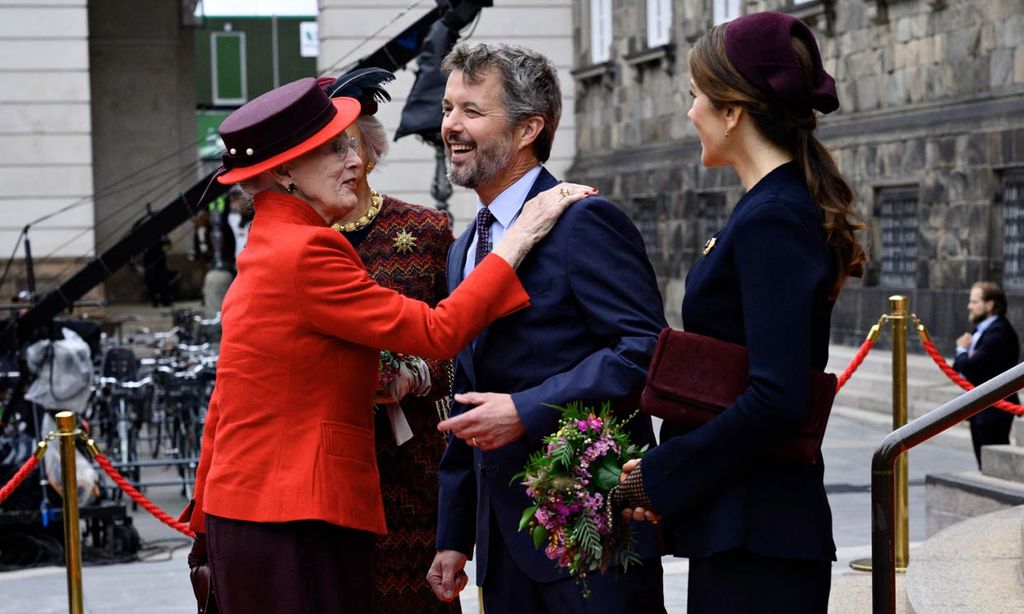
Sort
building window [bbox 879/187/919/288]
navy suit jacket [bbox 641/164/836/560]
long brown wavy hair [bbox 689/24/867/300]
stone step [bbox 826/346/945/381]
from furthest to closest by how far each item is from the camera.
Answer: building window [bbox 879/187/919/288] < stone step [bbox 826/346/945/381] < long brown wavy hair [bbox 689/24/867/300] < navy suit jacket [bbox 641/164/836/560]

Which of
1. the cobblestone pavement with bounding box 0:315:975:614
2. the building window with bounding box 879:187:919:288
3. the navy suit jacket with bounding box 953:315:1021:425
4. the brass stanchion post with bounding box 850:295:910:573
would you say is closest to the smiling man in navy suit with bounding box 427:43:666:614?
the cobblestone pavement with bounding box 0:315:975:614

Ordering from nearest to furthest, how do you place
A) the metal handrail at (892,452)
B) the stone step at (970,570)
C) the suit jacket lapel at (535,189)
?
1. the suit jacket lapel at (535,189)
2. the metal handrail at (892,452)
3. the stone step at (970,570)

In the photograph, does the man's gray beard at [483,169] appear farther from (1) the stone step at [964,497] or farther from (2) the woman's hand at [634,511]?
(1) the stone step at [964,497]

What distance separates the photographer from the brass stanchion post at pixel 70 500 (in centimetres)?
623

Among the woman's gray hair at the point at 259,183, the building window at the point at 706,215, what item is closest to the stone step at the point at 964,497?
the woman's gray hair at the point at 259,183

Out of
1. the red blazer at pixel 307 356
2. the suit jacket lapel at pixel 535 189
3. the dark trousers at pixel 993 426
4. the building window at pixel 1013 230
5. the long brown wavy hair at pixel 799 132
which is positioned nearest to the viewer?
the long brown wavy hair at pixel 799 132

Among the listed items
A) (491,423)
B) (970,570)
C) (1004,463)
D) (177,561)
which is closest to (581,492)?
(491,423)

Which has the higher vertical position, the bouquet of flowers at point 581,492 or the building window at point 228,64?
the building window at point 228,64

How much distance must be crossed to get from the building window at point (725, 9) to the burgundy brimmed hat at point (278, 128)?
17.7 m

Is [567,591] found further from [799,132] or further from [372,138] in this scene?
[372,138]

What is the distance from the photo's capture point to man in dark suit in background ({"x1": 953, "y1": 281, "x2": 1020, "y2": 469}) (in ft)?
33.6

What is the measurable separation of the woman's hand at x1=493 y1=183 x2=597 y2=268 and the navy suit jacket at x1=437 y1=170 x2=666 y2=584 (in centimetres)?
3

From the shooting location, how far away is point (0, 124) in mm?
26594

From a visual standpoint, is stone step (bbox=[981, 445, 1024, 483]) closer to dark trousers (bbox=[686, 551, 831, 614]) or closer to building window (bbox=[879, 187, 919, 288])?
dark trousers (bbox=[686, 551, 831, 614])
